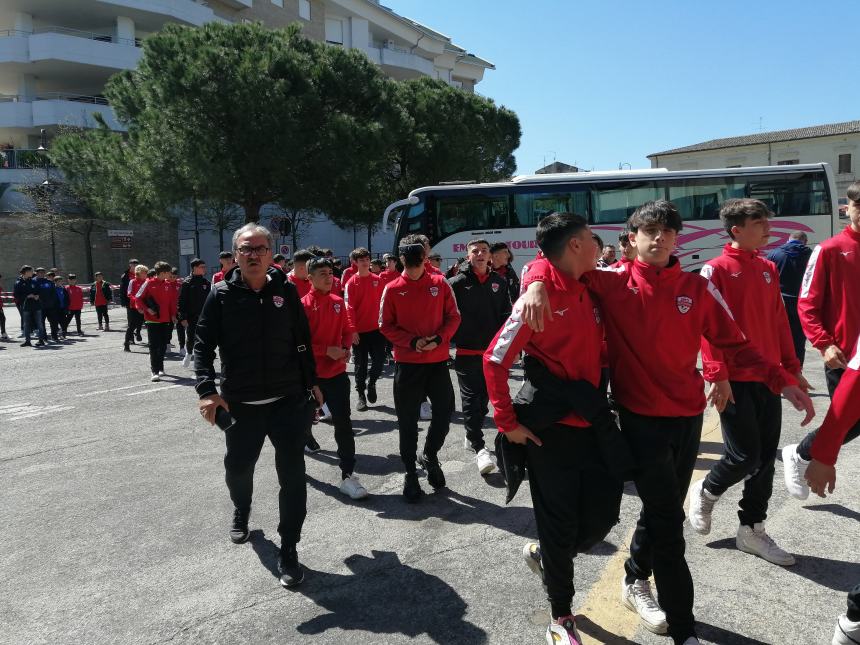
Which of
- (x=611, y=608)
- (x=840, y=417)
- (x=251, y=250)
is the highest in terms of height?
(x=251, y=250)

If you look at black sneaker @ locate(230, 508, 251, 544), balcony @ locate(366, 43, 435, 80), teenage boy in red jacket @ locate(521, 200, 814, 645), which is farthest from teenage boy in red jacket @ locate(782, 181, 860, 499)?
balcony @ locate(366, 43, 435, 80)

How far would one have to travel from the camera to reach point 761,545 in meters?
3.52

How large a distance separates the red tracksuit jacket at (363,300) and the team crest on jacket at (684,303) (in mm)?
5230

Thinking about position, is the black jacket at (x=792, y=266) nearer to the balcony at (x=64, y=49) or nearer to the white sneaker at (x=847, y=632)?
the white sneaker at (x=847, y=632)

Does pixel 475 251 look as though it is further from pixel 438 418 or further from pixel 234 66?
pixel 234 66

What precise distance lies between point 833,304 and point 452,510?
2.76 m

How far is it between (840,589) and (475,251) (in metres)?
3.60

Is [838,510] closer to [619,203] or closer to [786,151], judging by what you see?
[619,203]

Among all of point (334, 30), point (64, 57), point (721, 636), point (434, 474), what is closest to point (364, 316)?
point (434, 474)

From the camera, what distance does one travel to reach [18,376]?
35.9ft

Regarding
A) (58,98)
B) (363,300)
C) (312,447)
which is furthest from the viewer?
(58,98)

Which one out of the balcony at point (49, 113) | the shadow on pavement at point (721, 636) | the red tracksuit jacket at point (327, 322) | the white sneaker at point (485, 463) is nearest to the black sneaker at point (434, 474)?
the white sneaker at point (485, 463)

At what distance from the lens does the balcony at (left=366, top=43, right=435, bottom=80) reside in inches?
1826

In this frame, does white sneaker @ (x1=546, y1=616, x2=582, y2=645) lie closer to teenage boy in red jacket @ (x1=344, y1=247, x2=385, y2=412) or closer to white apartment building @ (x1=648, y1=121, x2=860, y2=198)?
teenage boy in red jacket @ (x1=344, y1=247, x2=385, y2=412)
